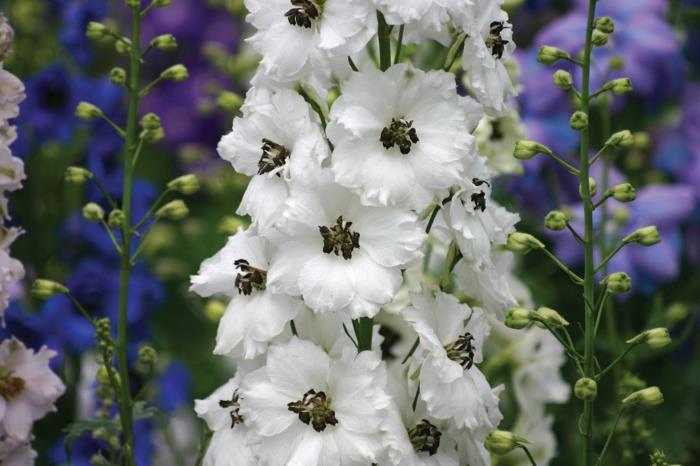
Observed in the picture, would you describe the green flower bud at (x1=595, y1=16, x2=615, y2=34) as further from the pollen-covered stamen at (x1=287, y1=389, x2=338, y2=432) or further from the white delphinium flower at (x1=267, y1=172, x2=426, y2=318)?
Answer: the pollen-covered stamen at (x1=287, y1=389, x2=338, y2=432)

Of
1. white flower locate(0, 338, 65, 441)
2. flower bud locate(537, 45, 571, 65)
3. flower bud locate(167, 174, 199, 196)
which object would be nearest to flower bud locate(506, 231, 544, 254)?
flower bud locate(537, 45, 571, 65)

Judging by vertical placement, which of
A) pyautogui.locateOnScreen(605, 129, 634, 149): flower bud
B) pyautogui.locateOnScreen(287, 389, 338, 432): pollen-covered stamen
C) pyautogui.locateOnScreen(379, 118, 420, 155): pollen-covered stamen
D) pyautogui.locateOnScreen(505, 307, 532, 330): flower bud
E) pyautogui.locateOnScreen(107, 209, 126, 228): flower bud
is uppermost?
pyautogui.locateOnScreen(379, 118, 420, 155): pollen-covered stamen

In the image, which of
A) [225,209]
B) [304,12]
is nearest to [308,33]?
[304,12]

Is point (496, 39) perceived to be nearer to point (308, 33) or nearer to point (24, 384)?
point (308, 33)

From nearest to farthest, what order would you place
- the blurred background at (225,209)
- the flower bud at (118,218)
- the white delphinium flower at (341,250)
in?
the white delphinium flower at (341,250) → the flower bud at (118,218) → the blurred background at (225,209)

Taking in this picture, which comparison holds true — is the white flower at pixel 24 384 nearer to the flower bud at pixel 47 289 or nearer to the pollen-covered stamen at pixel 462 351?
the flower bud at pixel 47 289

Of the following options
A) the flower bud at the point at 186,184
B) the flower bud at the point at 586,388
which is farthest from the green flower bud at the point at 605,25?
the flower bud at the point at 186,184
